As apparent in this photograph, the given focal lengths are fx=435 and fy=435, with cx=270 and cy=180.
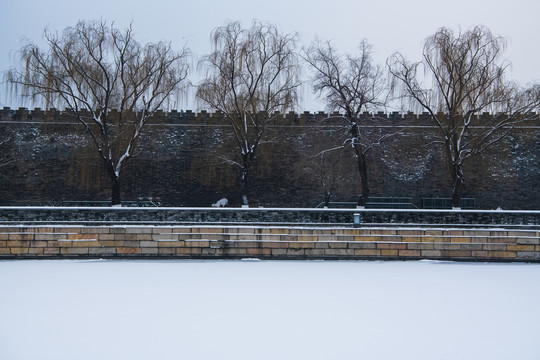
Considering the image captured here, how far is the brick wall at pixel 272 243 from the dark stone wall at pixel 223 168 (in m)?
9.73

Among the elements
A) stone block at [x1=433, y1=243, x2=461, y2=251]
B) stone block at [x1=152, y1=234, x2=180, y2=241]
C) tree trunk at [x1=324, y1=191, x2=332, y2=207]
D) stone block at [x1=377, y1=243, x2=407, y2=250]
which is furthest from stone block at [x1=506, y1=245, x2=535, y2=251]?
tree trunk at [x1=324, y1=191, x2=332, y2=207]

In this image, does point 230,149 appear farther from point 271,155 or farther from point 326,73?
point 326,73

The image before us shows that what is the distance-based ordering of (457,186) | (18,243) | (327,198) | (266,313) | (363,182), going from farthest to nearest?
(327,198)
(363,182)
(457,186)
(18,243)
(266,313)

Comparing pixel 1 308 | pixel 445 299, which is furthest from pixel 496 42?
pixel 1 308

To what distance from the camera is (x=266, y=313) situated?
14.3 feet

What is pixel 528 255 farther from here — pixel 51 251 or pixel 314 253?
pixel 51 251

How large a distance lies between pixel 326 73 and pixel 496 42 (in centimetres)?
547

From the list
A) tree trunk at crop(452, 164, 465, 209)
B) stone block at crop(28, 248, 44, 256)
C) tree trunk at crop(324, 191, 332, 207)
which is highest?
tree trunk at crop(452, 164, 465, 209)

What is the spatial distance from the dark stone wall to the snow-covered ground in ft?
35.6

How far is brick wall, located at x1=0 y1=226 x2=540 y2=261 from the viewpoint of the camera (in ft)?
25.7

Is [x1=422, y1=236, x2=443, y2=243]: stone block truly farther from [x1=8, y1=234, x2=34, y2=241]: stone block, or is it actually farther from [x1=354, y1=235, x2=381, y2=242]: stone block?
[x1=8, y1=234, x2=34, y2=241]: stone block

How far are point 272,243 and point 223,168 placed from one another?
33.7 feet

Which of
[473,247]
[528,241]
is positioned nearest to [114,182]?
[473,247]

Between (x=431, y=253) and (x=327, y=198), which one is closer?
(x=431, y=253)
